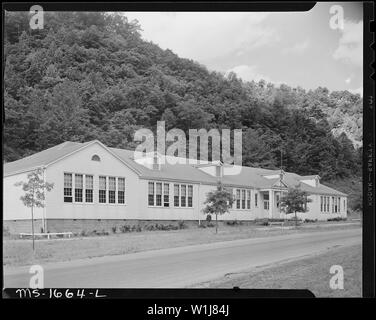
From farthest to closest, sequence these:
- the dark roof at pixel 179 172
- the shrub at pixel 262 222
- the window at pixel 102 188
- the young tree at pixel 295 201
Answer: the shrub at pixel 262 222 → the young tree at pixel 295 201 → the window at pixel 102 188 → the dark roof at pixel 179 172

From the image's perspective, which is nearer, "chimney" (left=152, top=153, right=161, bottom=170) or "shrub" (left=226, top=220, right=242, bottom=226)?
"chimney" (left=152, top=153, right=161, bottom=170)

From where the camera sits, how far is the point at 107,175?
13.8ft

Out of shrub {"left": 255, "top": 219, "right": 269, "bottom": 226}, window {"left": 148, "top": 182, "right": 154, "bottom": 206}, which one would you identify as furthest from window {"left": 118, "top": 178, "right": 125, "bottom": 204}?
shrub {"left": 255, "top": 219, "right": 269, "bottom": 226}

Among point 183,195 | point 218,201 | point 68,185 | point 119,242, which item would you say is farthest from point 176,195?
point 68,185

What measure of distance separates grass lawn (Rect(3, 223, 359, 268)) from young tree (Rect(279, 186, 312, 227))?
0.15 m

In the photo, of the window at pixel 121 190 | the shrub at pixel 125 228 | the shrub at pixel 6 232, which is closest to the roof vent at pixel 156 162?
the window at pixel 121 190

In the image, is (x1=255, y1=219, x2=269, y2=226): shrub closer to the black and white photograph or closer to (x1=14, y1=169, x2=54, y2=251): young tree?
the black and white photograph

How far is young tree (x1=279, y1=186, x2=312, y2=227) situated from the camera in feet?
14.3

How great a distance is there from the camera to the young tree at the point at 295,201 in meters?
4.37

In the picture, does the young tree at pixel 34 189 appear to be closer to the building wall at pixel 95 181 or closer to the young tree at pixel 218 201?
the building wall at pixel 95 181
